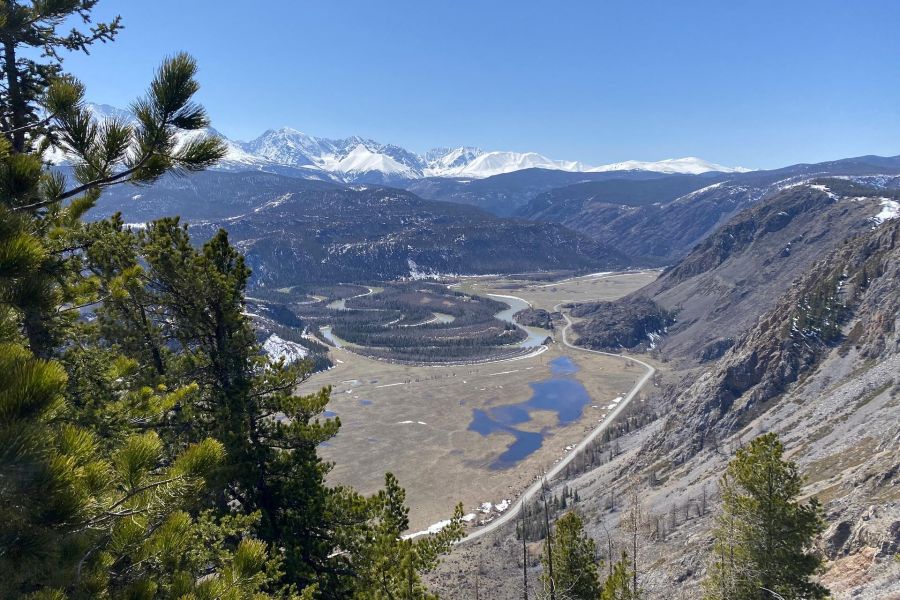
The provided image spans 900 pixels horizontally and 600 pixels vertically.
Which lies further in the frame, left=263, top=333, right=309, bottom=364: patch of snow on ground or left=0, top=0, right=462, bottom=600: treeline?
left=263, top=333, right=309, bottom=364: patch of snow on ground

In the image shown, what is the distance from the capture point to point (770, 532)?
23.0 m

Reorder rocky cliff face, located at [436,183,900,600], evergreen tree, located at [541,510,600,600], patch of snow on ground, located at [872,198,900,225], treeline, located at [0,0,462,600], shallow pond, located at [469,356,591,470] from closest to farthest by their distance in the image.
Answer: treeline, located at [0,0,462,600], evergreen tree, located at [541,510,600,600], rocky cliff face, located at [436,183,900,600], shallow pond, located at [469,356,591,470], patch of snow on ground, located at [872,198,900,225]

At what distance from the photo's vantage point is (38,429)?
5.18m

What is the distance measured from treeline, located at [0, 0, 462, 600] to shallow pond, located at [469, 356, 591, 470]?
89676mm

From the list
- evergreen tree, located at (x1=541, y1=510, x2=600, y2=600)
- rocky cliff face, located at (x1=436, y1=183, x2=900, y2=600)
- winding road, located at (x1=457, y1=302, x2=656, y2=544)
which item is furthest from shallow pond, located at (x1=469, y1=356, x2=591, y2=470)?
evergreen tree, located at (x1=541, y1=510, x2=600, y2=600)

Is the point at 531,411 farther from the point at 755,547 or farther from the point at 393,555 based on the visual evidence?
the point at 393,555

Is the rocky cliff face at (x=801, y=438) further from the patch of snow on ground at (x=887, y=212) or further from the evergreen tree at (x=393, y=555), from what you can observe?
the patch of snow on ground at (x=887, y=212)

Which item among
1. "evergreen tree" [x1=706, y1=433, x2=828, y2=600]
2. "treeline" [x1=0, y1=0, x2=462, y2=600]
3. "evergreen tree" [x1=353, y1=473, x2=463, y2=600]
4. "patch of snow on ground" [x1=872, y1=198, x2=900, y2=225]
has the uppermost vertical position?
"patch of snow on ground" [x1=872, y1=198, x2=900, y2=225]

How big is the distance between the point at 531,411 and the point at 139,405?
424 feet

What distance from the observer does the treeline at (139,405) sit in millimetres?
5969

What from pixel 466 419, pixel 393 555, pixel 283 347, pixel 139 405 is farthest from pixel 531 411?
pixel 139 405

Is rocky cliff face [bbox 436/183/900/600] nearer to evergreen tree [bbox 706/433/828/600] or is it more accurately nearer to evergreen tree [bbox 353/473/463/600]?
evergreen tree [bbox 706/433/828/600]

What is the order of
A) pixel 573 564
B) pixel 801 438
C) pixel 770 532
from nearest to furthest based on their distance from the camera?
pixel 770 532, pixel 573 564, pixel 801 438

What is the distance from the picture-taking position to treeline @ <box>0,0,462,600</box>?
5.97 m
